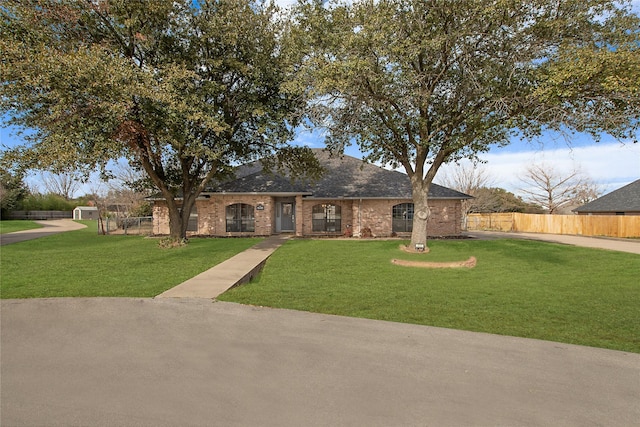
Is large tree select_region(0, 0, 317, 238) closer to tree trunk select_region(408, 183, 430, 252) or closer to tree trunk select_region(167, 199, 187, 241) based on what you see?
tree trunk select_region(167, 199, 187, 241)

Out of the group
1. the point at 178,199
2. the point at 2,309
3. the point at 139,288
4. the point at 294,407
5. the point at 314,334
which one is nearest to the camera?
the point at 294,407

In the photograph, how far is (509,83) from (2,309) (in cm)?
1347

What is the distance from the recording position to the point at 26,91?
10.7 m

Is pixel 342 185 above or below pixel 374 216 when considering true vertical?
above

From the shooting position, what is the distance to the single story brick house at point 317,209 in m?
21.1

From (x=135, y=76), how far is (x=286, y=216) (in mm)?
13404

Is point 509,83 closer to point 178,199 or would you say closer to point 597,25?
point 597,25

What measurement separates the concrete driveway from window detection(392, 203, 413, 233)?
1685cm

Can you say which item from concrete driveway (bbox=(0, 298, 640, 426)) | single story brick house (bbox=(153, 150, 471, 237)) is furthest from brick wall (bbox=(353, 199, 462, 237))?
concrete driveway (bbox=(0, 298, 640, 426))

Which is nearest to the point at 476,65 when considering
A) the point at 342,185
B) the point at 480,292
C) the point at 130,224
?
the point at 480,292

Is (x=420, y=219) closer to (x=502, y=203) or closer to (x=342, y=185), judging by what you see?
(x=342, y=185)

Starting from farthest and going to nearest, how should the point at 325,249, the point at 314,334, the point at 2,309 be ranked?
the point at 325,249
the point at 2,309
the point at 314,334

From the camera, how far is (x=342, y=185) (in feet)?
73.9

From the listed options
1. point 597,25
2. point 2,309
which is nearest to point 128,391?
point 2,309
